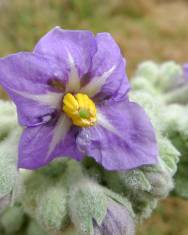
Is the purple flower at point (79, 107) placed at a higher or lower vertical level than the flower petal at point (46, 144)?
higher

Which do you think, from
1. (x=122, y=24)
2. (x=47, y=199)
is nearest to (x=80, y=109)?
(x=47, y=199)

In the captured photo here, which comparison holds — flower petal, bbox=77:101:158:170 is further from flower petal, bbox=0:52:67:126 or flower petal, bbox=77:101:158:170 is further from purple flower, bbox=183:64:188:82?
purple flower, bbox=183:64:188:82

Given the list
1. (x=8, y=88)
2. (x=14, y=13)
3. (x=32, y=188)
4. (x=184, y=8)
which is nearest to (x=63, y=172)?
(x=32, y=188)

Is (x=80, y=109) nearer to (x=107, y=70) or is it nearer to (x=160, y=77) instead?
(x=107, y=70)

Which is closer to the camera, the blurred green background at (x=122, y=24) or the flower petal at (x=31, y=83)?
the flower petal at (x=31, y=83)

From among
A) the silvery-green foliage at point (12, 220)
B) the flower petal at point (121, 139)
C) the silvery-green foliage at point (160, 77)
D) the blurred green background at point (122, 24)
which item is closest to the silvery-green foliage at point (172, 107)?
the silvery-green foliage at point (160, 77)

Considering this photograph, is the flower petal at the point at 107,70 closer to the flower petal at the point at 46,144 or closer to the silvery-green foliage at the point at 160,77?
the flower petal at the point at 46,144

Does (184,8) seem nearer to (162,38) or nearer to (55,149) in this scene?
(162,38)
